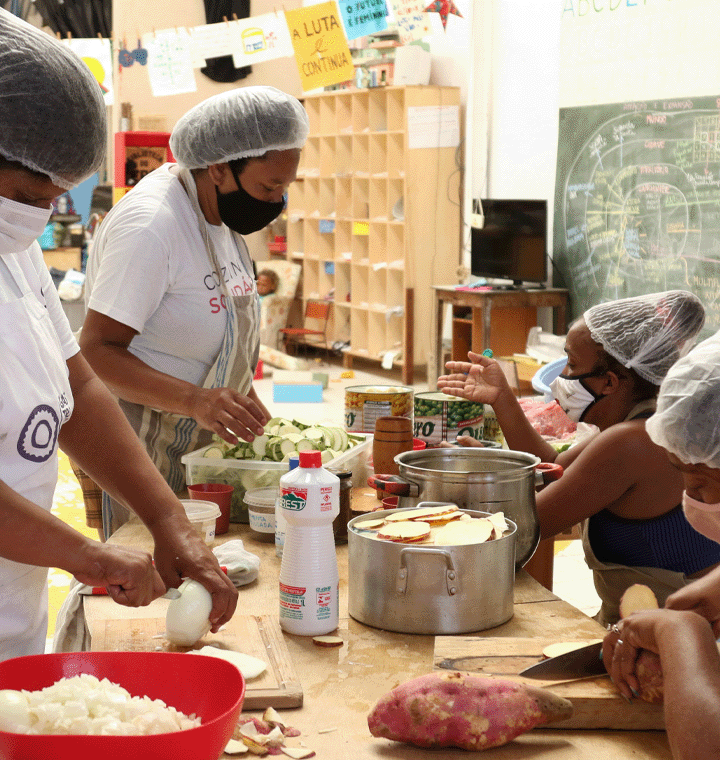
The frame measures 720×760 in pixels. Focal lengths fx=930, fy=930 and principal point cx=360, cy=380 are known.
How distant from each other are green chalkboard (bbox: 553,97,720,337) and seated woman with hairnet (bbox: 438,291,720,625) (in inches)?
129

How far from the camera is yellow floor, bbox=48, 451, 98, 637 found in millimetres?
4117

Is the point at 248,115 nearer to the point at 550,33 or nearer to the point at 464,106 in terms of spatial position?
the point at 550,33

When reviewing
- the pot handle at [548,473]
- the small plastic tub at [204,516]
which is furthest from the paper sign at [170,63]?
the pot handle at [548,473]

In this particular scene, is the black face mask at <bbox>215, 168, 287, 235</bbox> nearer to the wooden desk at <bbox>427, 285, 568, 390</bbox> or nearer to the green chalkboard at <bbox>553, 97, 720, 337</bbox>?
the green chalkboard at <bbox>553, 97, 720, 337</bbox>

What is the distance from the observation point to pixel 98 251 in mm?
2482

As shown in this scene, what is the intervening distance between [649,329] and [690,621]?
120 centimetres

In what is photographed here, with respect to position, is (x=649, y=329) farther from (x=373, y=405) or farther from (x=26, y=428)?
(x=26, y=428)

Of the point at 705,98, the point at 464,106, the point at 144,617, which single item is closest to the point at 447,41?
the point at 464,106

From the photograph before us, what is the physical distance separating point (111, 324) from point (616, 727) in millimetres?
1563

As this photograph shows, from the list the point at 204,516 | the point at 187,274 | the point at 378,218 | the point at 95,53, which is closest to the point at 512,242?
the point at 378,218

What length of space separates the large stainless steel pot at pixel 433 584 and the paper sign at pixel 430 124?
7552 mm

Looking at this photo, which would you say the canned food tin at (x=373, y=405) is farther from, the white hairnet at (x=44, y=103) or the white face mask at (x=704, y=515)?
the white hairnet at (x=44, y=103)

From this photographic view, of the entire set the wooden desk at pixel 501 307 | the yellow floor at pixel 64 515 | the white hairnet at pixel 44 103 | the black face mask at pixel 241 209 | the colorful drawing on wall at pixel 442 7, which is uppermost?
the colorful drawing on wall at pixel 442 7

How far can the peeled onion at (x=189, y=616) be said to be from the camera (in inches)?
56.6
